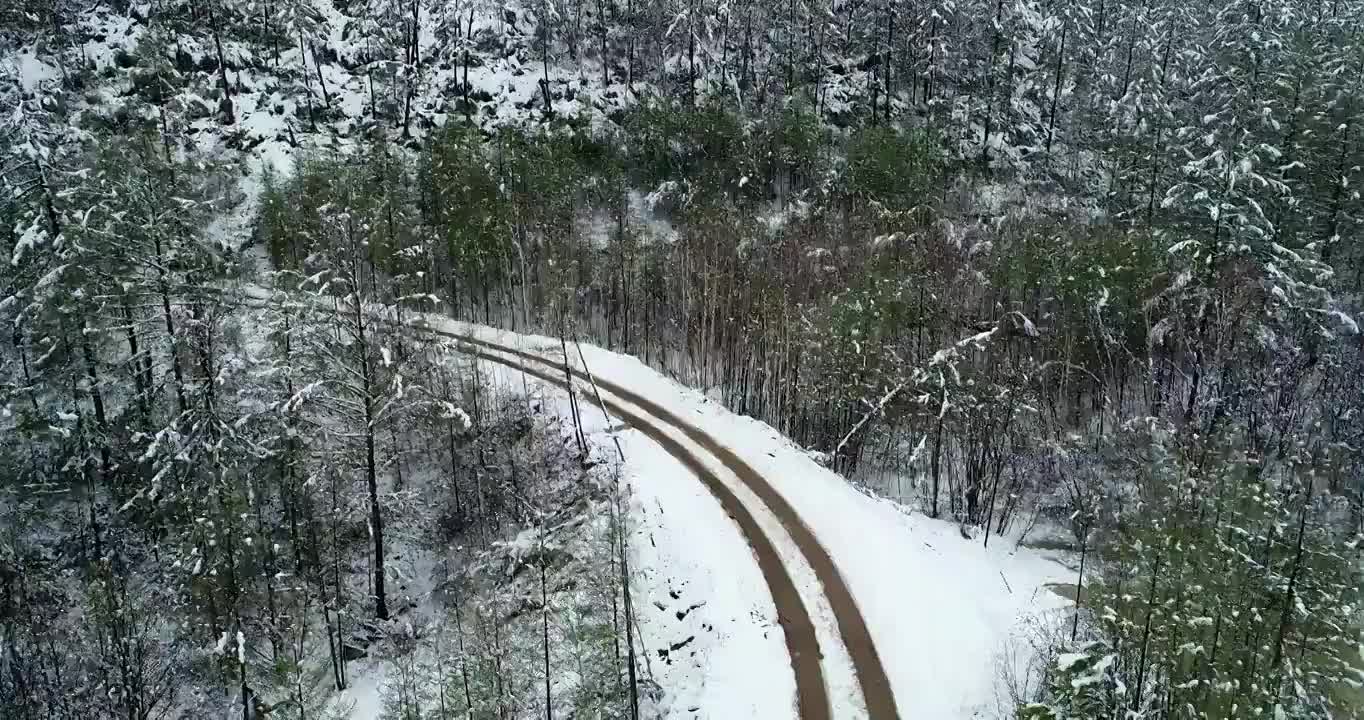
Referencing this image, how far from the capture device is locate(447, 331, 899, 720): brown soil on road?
23.4m

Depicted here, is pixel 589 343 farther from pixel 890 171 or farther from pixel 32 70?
pixel 32 70

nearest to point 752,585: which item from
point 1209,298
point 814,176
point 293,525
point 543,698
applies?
point 543,698

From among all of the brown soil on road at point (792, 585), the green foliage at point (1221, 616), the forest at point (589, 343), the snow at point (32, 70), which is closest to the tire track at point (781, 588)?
the brown soil on road at point (792, 585)

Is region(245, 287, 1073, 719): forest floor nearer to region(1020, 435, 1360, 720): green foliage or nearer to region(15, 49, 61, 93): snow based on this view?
region(1020, 435, 1360, 720): green foliage

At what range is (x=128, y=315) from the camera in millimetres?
35312

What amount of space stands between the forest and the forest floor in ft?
3.98

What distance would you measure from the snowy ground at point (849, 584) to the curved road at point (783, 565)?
313 mm

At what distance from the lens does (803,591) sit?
26906mm

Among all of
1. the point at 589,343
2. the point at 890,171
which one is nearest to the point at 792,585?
the point at 589,343

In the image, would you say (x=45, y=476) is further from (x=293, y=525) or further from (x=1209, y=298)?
(x=1209, y=298)

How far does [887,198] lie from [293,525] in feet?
120

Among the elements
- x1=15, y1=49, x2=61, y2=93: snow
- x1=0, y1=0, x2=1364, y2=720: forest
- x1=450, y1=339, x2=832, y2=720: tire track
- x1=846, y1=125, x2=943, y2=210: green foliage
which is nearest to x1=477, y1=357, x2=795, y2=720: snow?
x1=450, y1=339, x2=832, y2=720: tire track

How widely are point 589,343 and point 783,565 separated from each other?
74.2ft

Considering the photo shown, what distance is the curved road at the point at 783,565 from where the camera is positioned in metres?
23.5
